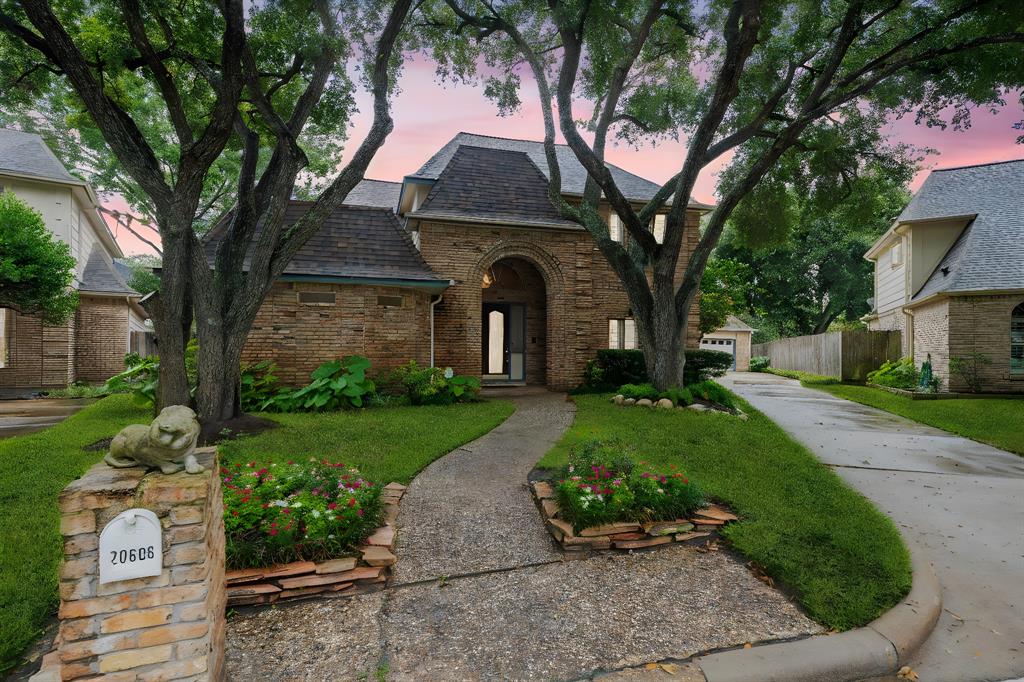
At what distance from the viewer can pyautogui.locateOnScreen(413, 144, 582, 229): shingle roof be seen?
13266 mm

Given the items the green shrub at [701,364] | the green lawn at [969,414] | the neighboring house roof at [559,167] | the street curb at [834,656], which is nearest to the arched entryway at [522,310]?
the neighboring house roof at [559,167]

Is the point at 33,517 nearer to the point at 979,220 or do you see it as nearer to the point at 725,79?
the point at 725,79

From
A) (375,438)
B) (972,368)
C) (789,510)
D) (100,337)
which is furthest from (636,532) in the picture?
(100,337)

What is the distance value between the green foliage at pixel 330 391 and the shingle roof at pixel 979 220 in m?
15.8

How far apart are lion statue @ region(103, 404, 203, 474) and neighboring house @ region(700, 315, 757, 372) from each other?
3048 cm

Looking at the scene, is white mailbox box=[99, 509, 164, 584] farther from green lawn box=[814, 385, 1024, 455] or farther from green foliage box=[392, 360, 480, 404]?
green lawn box=[814, 385, 1024, 455]

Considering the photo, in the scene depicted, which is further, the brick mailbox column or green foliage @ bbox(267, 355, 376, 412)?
green foliage @ bbox(267, 355, 376, 412)

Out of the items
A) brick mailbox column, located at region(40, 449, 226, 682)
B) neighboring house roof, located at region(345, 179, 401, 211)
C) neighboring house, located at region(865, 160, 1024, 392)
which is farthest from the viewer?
neighboring house roof, located at region(345, 179, 401, 211)

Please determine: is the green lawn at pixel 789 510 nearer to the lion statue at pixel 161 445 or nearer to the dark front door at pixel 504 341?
the lion statue at pixel 161 445

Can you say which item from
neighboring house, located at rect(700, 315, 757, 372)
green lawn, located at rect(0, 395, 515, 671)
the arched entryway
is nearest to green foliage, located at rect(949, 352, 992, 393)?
the arched entryway

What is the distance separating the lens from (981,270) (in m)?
13.8

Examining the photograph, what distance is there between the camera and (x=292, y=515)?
3.66 metres

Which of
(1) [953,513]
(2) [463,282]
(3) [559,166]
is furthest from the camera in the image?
(3) [559,166]

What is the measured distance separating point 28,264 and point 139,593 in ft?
48.0
